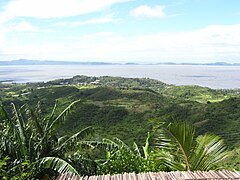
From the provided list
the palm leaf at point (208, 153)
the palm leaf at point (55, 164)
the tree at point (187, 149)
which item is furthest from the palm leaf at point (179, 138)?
the palm leaf at point (55, 164)

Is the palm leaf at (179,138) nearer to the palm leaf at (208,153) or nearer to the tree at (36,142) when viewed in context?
the palm leaf at (208,153)

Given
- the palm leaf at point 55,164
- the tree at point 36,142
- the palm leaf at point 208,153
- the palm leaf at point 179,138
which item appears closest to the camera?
the palm leaf at point 179,138

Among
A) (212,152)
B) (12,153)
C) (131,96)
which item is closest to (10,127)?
(12,153)

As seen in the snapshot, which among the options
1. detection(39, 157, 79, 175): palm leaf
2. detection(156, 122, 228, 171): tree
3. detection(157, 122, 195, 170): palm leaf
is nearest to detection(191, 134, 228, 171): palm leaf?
detection(156, 122, 228, 171): tree

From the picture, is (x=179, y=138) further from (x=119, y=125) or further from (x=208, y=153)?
(x=119, y=125)

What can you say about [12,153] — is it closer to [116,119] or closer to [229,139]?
[229,139]

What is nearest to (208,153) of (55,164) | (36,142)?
(55,164)

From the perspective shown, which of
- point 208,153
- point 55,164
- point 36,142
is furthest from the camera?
point 36,142

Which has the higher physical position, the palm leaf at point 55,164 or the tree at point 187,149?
the tree at point 187,149

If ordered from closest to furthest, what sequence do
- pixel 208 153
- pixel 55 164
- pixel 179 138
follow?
pixel 179 138
pixel 208 153
pixel 55 164
